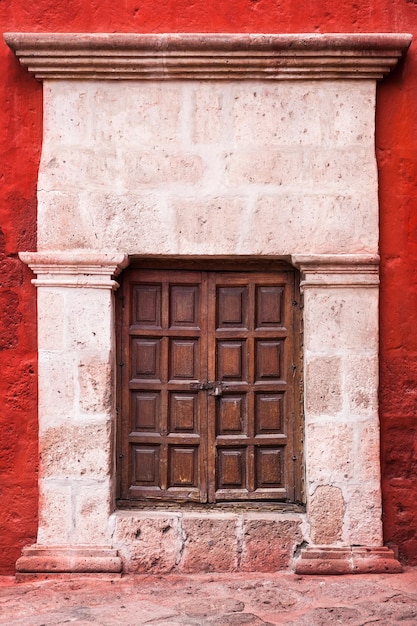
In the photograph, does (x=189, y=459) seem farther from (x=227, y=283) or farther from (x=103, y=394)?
(x=227, y=283)

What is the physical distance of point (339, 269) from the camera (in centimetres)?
385

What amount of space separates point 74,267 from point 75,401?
2.47ft

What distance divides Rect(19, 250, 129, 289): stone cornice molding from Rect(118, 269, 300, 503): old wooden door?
21 centimetres

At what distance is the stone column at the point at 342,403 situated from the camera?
151 inches

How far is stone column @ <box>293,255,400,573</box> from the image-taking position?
3.83 meters

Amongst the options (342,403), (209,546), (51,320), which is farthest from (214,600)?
(51,320)

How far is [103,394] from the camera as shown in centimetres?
385

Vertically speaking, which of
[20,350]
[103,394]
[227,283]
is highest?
[227,283]

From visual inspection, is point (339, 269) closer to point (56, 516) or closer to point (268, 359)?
point (268, 359)

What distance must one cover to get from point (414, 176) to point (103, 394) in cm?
215

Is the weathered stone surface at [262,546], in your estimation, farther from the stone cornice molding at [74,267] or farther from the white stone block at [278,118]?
the white stone block at [278,118]

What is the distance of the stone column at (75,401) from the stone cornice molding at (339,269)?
1043mm

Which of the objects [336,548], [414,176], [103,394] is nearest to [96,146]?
[103,394]

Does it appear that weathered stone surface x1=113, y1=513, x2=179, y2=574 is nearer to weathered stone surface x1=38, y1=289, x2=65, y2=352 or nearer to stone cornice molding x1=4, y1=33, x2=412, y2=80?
weathered stone surface x1=38, y1=289, x2=65, y2=352
